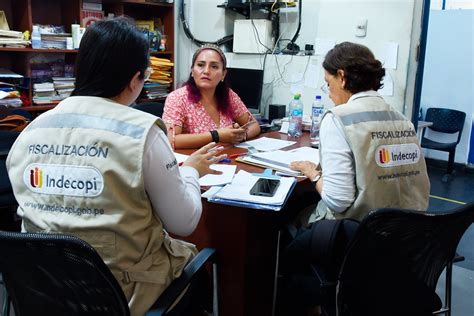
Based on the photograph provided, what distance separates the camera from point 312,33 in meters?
3.86

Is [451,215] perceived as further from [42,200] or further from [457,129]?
[457,129]

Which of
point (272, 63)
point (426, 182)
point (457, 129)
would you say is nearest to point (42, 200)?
point (426, 182)

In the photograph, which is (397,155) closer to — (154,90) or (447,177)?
(154,90)

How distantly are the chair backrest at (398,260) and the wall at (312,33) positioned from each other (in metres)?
2.09

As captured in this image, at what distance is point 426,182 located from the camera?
5.13 ft

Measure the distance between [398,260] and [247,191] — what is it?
0.58m

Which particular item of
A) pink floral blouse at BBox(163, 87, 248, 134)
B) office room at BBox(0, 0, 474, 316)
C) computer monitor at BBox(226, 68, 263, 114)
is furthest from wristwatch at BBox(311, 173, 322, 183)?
computer monitor at BBox(226, 68, 263, 114)

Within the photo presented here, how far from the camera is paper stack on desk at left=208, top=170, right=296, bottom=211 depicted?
149 cm

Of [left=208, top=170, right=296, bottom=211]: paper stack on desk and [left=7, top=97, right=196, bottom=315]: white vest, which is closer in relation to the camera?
[left=7, top=97, right=196, bottom=315]: white vest

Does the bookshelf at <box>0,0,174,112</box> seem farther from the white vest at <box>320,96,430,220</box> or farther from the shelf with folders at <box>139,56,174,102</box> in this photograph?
the white vest at <box>320,96,430,220</box>

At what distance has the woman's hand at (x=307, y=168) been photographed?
5.93 ft

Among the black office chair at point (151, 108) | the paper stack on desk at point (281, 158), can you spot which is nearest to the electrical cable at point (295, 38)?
the black office chair at point (151, 108)

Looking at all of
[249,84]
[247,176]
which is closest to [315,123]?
[249,84]

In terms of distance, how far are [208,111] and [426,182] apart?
56.6 inches
